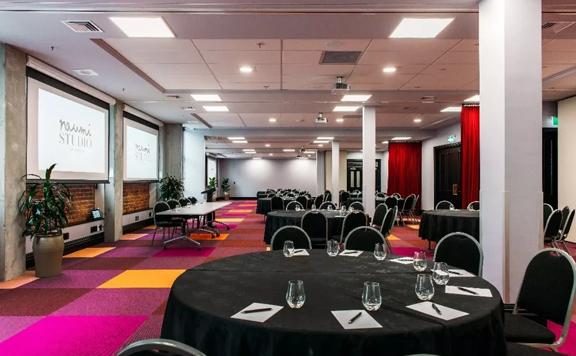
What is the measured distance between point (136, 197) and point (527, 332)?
10.3 meters

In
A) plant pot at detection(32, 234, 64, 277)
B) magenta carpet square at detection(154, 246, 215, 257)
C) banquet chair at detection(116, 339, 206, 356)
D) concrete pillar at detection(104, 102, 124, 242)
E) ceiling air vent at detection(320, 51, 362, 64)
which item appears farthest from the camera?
concrete pillar at detection(104, 102, 124, 242)

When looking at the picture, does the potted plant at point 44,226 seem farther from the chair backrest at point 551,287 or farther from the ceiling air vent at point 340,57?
the chair backrest at point 551,287

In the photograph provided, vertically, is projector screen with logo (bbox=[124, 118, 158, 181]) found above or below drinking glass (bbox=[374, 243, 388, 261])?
above

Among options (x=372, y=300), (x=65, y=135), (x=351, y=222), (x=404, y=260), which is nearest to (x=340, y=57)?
(x=351, y=222)

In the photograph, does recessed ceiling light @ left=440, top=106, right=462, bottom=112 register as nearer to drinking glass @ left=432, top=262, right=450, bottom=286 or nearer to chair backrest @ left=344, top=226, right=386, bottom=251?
chair backrest @ left=344, top=226, right=386, bottom=251

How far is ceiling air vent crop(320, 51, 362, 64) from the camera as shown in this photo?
229 inches

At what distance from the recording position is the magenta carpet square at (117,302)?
4059 mm

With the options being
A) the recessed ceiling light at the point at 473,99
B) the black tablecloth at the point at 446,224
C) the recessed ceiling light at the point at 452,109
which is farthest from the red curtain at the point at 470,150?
the black tablecloth at the point at 446,224

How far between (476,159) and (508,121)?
6.29 metres

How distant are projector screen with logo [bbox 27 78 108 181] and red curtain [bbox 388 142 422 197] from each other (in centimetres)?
1238

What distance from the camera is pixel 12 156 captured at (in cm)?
536

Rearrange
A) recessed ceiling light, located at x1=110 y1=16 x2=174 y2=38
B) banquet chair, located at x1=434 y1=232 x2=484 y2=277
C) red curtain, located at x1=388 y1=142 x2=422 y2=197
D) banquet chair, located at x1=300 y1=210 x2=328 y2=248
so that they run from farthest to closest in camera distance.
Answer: red curtain, located at x1=388 y1=142 x2=422 y2=197 < banquet chair, located at x1=300 y1=210 x2=328 y2=248 < recessed ceiling light, located at x1=110 y1=16 x2=174 y2=38 < banquet chair, located at x1=434 y1=232 x2=484 y2=277

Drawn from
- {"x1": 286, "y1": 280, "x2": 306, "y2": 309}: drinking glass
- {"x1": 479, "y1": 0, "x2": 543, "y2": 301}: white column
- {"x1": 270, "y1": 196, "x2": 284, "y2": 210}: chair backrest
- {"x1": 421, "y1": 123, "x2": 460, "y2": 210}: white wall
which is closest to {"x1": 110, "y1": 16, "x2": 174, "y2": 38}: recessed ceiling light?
{"x1": 479, "y1": 0, "x2": 543, "y2": 301}: white column

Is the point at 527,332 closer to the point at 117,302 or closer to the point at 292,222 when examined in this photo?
the point at 117,302
